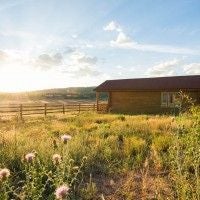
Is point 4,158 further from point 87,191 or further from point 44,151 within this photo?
point 87,191

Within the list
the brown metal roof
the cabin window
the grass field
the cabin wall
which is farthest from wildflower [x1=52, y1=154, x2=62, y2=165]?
the cabin window

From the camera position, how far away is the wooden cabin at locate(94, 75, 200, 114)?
3148 centimetres

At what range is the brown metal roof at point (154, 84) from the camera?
103 feet

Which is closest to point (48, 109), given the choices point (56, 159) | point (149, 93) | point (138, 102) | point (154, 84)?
point (138, 102)

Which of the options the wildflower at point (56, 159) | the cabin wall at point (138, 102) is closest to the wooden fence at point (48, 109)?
the cabin wall at point (138, 102)

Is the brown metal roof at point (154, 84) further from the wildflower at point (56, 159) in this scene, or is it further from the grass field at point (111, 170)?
the wildflower at point (56, 159)

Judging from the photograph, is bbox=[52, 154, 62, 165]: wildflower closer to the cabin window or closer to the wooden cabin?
the wooden cabin

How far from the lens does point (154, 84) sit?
1355 inches

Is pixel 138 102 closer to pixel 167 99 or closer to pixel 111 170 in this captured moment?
pixel 167 99

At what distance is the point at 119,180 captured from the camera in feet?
24.2

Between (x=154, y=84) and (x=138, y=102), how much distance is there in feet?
6.62

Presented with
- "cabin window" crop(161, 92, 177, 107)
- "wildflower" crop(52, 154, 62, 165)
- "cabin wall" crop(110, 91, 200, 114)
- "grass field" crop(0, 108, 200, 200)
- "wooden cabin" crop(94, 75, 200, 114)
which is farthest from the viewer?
"cabin wall" crop(110, 91, 200, 114)

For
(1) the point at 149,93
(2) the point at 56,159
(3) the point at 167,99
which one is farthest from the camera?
(1) the point at 149,93

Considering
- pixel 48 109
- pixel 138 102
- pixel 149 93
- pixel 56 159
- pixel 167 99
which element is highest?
pixel 149 93
